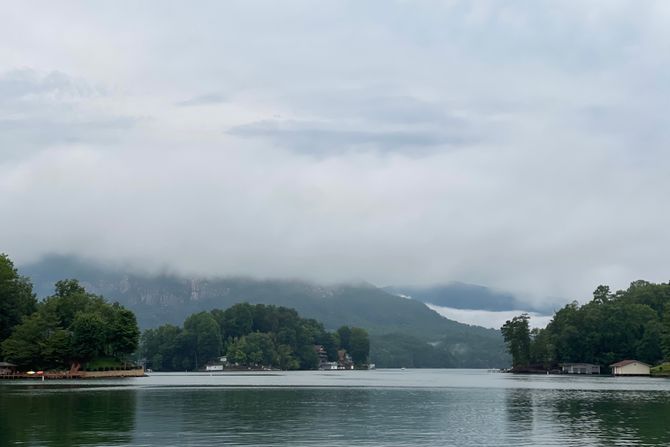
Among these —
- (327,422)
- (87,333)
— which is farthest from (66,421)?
(87,333)

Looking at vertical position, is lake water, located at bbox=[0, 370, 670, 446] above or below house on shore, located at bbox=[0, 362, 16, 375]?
below

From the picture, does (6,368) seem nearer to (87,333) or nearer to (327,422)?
(87,333)

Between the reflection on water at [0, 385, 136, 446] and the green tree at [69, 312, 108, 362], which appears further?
the green tree at [69, 312, 108, 362]

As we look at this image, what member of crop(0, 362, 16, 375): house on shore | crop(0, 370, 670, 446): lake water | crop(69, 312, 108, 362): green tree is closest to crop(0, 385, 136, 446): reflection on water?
crop(0, 370, 670, 446): lake water

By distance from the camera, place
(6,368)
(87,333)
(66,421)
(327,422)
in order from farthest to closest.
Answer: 1. (87,333)
2. (6,368)
3. (327,422)
4. (66,421)

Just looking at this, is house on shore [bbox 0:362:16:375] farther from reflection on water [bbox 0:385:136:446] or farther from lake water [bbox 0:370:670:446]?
reflection on water [bbox 0:385:136:446]

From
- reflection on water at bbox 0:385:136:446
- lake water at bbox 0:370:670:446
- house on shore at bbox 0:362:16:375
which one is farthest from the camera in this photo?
house on shore at bbox 0:362:16:375

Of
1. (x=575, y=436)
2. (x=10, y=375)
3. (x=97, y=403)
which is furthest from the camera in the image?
(x=10, y=375)

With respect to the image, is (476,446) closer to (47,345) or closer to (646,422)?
(646,422)

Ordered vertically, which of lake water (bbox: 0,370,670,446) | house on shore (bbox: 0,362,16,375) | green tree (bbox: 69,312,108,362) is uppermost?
green tree (bbox: 69,312,108,362)

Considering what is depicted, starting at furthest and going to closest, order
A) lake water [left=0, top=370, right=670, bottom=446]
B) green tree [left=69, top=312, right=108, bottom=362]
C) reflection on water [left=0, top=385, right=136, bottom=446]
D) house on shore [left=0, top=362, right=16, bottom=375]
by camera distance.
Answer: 1. green tree [left=69, top=312, right=108, bottom=362]
2. house on shore [left=0, top=362, right=16, bottom=375]
3. lake water [left=0, top=370, right=670, bottom=446]
4. reflection on water [left=0, top=385, right=136, bottom=446]

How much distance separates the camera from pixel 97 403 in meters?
88.9

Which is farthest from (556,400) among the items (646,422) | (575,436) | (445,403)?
(575,436)

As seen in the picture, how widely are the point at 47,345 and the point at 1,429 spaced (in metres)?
140
